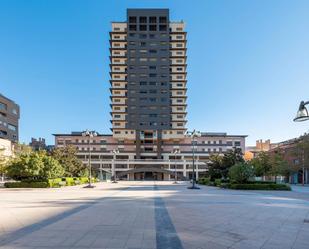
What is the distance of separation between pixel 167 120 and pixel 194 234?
93150mm

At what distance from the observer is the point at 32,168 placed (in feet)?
124

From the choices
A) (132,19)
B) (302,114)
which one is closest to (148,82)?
(132,19)

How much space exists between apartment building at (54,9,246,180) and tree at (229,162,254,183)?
6566cm

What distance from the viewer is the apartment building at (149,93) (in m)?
102

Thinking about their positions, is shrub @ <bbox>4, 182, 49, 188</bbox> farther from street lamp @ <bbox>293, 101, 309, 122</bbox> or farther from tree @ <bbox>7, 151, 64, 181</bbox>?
street lamp @ <bbox>293, 101, 309, 122</bbox>

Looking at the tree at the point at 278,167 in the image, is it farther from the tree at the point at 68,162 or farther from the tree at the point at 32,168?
the tree at the point at 68,162

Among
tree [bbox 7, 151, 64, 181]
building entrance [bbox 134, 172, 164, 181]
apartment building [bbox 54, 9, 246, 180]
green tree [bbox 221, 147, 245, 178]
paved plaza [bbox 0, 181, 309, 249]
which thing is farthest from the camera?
building entrance [bbox 134, 172, 164, 181]

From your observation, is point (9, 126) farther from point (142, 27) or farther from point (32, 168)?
point (32, 168)

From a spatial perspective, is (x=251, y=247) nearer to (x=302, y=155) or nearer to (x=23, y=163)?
(x=23, y=163)

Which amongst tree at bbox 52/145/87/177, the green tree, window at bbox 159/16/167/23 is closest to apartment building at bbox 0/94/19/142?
tree at bbox 52/145/87/177

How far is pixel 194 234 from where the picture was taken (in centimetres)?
958

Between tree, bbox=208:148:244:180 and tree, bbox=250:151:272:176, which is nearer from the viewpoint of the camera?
tree, bbox=208:148:244:180

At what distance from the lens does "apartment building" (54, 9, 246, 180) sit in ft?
336

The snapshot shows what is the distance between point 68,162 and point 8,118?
47620 mm
